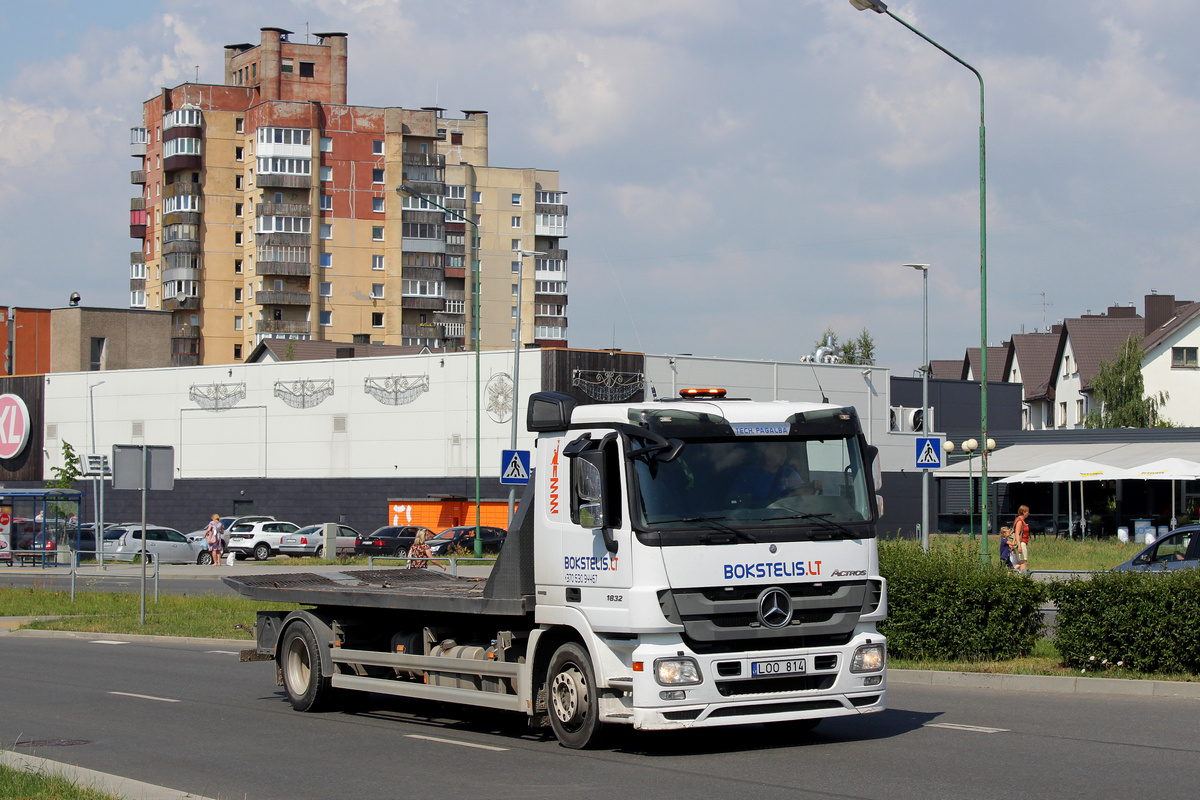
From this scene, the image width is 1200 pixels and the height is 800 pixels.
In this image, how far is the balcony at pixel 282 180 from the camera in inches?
4070

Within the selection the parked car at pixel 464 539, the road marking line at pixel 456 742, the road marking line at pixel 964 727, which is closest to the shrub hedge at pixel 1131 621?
the road marking line at pixel 964 727

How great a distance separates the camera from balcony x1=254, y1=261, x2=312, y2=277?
346 ft

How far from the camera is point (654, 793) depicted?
8.39 m

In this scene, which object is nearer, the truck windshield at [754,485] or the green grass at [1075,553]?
the truck windshield at [754,485]

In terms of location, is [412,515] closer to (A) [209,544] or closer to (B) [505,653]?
(A) [209,544]

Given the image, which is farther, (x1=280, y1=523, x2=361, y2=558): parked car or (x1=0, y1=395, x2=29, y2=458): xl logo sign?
(x1=0, y1=395, x2=29, y2=458): xl logo sign

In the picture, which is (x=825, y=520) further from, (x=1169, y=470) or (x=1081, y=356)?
(x=1081, y=356)

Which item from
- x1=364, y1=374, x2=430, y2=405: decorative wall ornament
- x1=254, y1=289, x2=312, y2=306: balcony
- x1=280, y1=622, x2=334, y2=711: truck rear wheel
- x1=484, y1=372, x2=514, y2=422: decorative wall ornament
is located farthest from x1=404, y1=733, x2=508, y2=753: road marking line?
x1=254, y1=289, x2=312, y2=306: balcony

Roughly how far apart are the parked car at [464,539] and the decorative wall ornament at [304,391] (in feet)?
50.0

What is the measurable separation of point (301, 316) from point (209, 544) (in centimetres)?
6368

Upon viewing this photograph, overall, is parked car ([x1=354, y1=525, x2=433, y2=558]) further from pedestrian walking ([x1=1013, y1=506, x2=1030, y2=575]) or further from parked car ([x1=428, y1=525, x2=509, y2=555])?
pedestrian walking ([x1=1013, y1=506, x2=1030, y2=575])

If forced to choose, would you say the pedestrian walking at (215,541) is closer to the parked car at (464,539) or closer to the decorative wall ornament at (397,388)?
the parked car at (464,539)

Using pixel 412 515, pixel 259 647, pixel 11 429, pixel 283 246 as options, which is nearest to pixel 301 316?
pixel 283 246

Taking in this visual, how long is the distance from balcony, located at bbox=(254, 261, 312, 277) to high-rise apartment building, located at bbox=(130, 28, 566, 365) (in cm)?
9
